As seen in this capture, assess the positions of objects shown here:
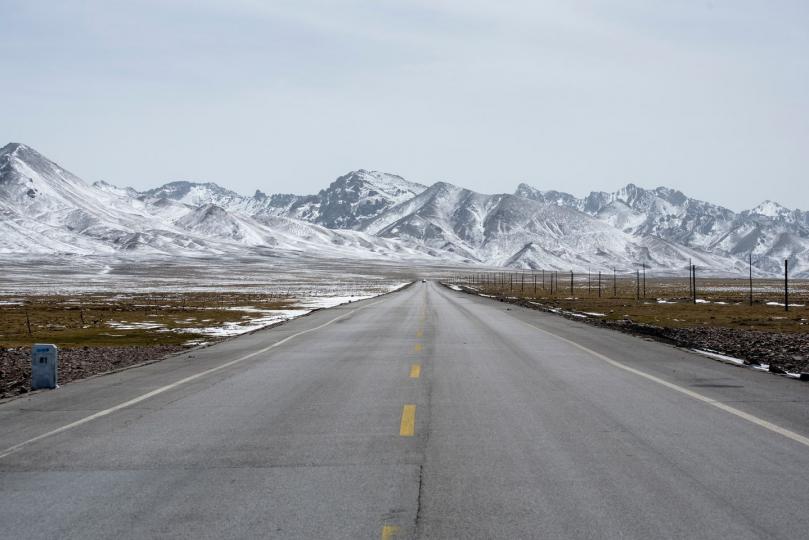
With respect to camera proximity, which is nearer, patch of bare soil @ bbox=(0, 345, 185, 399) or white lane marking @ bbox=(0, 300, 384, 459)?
white lane marking @ bbox=(0, 300, 384, 459)

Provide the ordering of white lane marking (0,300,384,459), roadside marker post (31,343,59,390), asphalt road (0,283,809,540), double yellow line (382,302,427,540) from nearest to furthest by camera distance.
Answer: double yellow line (382,302,427,540) → asphalt road (0,283,809,540) → white lane marking (0,300,384,459) → roadside marker post (31,343,59,390)

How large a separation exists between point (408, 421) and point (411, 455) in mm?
2040

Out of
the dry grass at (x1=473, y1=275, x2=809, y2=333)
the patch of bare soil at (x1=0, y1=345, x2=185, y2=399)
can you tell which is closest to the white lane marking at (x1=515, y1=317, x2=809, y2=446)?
the patch of bare soil at (x1=0, y1=345, x2=185, y2=399)

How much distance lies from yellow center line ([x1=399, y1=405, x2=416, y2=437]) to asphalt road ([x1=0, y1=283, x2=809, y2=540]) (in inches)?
3.1

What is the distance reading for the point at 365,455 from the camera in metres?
8.32

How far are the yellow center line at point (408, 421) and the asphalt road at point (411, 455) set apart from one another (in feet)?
0.26

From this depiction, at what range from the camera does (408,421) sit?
1032 cm

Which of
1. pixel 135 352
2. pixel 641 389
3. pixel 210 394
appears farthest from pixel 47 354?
pixel 641 389

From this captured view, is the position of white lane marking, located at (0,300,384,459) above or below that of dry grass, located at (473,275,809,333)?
above

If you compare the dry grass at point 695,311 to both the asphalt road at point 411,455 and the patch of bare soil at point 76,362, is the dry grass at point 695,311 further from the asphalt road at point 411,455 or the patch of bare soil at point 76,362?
the patch of bare soil at point 76,362

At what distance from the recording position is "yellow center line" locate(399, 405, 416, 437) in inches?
376

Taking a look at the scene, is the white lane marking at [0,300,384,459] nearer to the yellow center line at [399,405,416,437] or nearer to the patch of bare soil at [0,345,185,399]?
the patch of bare soil at [0,345,185,399]

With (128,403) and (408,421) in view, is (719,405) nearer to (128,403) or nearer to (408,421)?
(408,421)

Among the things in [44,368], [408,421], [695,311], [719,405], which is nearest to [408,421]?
[408,421]
